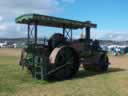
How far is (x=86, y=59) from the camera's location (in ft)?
58.6

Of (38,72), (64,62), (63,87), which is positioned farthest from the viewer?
(64,62)

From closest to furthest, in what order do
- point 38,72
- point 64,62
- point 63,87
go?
point 63,87 → point 38,72 → point 64,62

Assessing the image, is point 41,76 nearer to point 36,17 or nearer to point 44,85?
point 44,85

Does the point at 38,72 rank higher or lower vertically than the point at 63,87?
higher

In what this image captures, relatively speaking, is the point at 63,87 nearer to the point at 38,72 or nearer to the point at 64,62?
the point at 38,72

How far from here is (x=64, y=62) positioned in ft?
50.4

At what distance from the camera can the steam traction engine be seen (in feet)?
47.3

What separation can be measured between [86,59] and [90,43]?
993 mm

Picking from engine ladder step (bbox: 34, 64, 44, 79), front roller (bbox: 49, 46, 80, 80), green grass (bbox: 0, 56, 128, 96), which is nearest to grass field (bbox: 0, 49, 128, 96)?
green grass (bbox: 0, 56, 128, 96)

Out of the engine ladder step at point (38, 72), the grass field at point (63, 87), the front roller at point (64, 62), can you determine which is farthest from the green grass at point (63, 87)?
the front roller at point (64, 62)

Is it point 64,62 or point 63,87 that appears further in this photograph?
point 64,62

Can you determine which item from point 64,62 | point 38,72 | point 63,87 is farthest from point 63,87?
point 64,62

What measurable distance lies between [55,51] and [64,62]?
0.84 m

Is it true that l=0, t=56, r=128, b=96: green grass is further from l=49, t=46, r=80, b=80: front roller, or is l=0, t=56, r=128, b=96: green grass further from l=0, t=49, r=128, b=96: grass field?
l=49, t=46, r=80, b=80: front roller
